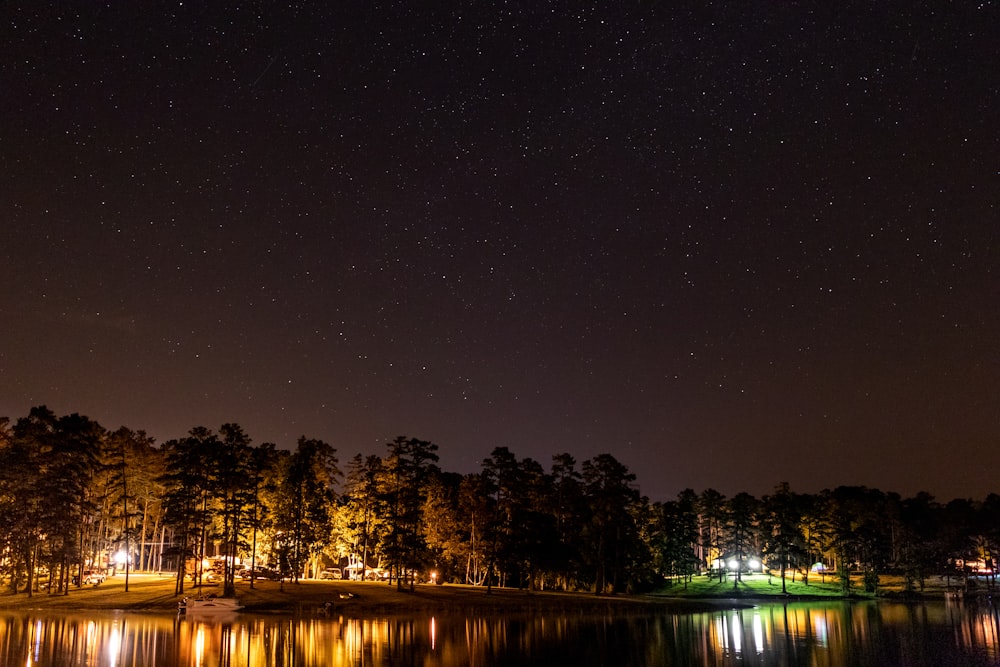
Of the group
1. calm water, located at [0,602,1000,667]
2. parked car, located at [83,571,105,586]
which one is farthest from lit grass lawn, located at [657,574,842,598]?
parked car, located at [83,571,105,586]

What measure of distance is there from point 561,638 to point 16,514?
159 ft

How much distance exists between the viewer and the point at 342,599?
72.9 metres

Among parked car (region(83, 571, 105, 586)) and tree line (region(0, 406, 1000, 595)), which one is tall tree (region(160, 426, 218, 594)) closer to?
tree line (region(0, 406, 1000, 595))

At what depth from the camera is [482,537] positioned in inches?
3452

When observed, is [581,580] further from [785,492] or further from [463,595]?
[785,492]

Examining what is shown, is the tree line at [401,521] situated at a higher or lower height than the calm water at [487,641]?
higher

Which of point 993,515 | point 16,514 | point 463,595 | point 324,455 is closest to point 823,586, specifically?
point 993,515

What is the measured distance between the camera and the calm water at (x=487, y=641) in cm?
4034

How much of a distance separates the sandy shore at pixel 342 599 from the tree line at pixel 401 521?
7.66ft

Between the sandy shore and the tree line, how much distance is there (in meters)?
2.33

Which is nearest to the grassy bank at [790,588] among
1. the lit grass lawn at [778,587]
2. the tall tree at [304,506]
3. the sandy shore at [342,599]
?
the lit grass lawn at [778,587]

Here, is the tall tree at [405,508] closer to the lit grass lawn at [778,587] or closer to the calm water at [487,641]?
the calm water at [487,641]

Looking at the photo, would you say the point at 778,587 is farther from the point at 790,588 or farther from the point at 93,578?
the point at 93,578

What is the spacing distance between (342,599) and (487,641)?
86.9ft
